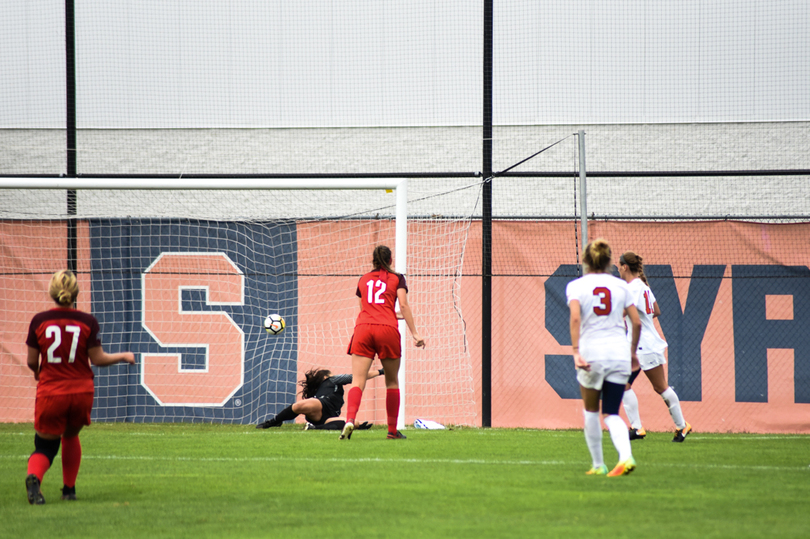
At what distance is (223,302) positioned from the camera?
40.6ft

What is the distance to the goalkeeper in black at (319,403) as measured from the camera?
10.6 m

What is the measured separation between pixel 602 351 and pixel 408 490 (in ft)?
5.66

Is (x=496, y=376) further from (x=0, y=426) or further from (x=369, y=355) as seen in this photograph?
(x=0, y=426)

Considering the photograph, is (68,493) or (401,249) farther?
(401,249)

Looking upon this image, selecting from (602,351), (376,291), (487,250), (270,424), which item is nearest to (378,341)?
(376,291)

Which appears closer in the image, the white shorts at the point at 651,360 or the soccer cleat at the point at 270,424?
the white shorts at the point at 651,360

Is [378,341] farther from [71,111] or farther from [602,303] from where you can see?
[71,111]

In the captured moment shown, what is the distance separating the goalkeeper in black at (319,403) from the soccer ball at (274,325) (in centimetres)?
75

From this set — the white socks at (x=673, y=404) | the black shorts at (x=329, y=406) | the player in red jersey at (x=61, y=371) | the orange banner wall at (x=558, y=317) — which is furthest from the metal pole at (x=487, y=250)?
the player in red jersey at (x=61, y=371)

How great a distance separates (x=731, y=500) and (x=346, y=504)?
8.08ft

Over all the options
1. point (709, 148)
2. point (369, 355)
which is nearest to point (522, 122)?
point (709, 148)

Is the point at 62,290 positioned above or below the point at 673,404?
above

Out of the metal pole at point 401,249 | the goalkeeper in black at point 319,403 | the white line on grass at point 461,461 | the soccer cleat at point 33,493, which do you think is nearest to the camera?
the soccer cleat at point 33,493

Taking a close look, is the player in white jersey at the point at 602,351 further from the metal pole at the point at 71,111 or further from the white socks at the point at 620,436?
the metal pole at the point at 71,111
